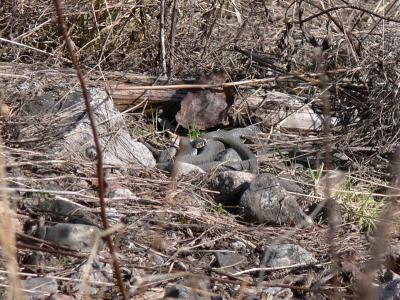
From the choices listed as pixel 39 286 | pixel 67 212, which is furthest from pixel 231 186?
pixel 39 286

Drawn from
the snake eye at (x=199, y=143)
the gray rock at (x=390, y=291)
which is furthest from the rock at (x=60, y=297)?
the snake eye at (x=199, y=143)

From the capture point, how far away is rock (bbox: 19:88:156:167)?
454cm

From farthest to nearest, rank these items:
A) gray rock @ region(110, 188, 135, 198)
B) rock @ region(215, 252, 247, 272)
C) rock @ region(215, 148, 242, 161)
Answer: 1. rock @ region(215, 148, 242, 161)
2. gray rock @ region(110, 188, 135, 198)
3. rock @ region(215, 252, 247, 272)

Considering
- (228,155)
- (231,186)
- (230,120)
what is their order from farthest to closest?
(230,120) → (228,155) → (231,186)

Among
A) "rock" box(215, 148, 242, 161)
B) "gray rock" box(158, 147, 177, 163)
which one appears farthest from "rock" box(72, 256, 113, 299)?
"rock" box(215, 148, 242, 161)

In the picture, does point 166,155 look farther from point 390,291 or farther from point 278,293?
point 390,291

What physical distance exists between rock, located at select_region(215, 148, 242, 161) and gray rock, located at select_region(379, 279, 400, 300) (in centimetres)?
188

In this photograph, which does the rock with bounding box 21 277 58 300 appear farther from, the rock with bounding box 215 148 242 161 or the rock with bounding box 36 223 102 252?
the rock with bounding box 215 148 242 161

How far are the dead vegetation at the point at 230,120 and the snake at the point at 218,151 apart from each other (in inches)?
4.8

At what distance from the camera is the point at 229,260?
3816 mm

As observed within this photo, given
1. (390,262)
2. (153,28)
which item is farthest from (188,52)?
(390,262)

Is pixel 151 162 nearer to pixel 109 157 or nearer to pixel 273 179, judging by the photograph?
pixel 109 157

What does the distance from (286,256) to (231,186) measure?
0.74 metres

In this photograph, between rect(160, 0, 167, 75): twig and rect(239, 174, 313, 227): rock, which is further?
rect(160, 0, 167, 75): twig
